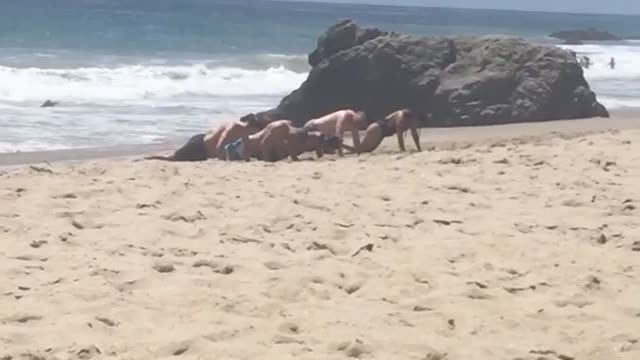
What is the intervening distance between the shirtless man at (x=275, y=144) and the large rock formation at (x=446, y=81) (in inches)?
179

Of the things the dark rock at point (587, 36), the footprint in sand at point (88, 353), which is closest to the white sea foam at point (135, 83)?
the footprint in sand at point (88, 353)

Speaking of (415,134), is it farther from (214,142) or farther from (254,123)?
(214,142)

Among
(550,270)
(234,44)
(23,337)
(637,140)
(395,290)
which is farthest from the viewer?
(234,44)

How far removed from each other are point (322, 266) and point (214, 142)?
21.1 feet

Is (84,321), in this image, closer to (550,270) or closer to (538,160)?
(550,270)

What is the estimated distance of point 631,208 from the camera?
6.29 meters

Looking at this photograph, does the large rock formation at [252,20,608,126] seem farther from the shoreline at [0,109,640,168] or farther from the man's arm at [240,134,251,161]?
the man's arm at [240,134,251,161]

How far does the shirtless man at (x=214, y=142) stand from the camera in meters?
10.9

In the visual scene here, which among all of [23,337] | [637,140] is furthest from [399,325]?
[637,140]

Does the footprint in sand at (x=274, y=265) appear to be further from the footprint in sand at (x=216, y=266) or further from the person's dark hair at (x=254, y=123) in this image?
the person's dark hair at (x=254, y=123)

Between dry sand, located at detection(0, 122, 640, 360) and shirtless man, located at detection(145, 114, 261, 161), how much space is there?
3277mm

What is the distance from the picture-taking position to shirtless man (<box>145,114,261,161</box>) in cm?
1095

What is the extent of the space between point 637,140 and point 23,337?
7.12 meters

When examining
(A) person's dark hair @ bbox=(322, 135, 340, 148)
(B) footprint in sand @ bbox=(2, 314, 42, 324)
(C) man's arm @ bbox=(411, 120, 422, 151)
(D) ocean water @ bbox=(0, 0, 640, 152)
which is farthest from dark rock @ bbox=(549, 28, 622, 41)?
(B) footprint in sand @ bbox=(2, 314, 42, 324)
